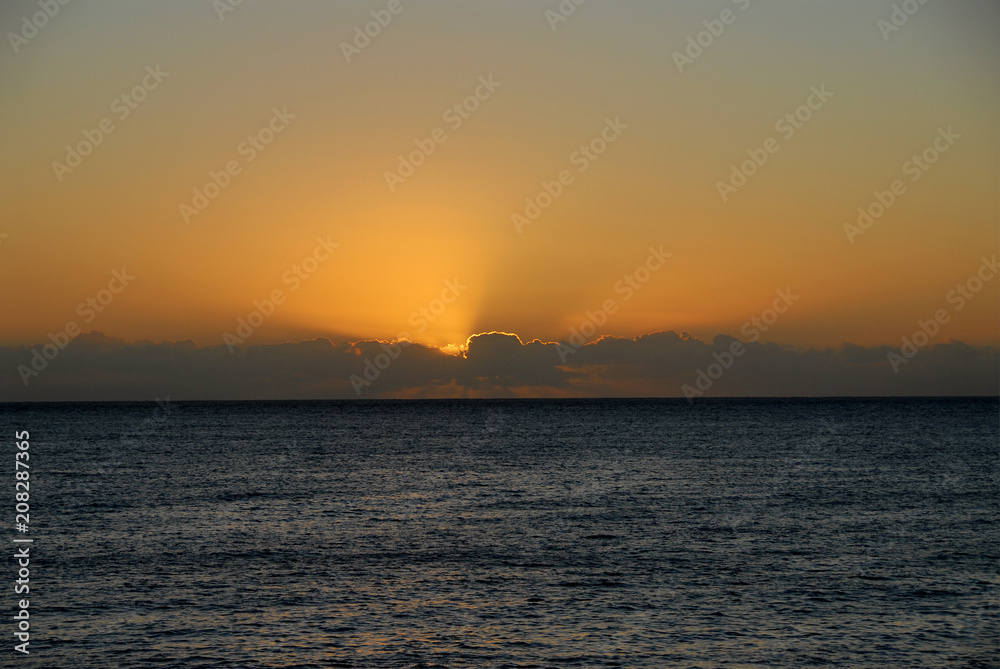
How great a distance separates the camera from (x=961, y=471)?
260 ft

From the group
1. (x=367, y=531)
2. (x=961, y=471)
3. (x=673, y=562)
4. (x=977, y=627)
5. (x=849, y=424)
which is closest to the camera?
(x=977, y=627)

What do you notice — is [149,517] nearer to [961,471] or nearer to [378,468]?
[378,468]

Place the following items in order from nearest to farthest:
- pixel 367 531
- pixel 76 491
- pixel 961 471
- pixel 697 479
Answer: pixel 367 531
pixel 76 491
pixel 697 479
pixel 961 471

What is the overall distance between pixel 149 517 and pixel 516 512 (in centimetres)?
2194

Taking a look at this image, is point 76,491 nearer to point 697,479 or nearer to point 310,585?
point 310,585

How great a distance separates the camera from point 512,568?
36.0 meters

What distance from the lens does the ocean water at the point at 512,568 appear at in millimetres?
26234

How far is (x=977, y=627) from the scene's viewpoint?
2819 centimetres

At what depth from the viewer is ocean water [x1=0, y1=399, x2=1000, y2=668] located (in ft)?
86.1

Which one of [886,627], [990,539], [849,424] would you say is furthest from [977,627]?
[849,424]

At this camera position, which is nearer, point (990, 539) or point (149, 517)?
point (990, 539)

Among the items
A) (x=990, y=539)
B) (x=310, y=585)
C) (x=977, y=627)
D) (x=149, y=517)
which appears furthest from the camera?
(x=149, y=517)

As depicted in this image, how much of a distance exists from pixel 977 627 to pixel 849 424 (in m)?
157

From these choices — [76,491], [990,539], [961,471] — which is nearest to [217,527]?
[76,491]
